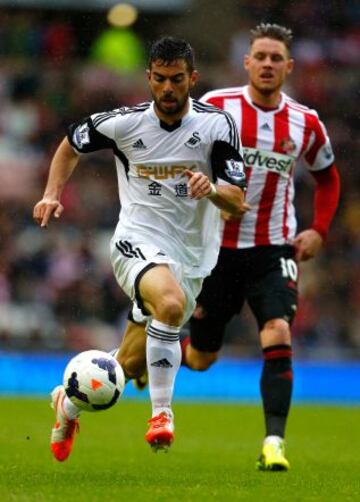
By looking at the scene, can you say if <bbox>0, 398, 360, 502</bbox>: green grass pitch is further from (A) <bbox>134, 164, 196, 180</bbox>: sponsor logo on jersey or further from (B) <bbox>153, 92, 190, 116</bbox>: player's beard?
(B) <bbox>153, 92, 190, 116</bbox>: player's beard

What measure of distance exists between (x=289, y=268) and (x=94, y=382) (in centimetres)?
197

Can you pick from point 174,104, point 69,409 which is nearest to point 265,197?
point 174,104

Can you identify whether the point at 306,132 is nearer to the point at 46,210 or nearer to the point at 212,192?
the point at 212,192

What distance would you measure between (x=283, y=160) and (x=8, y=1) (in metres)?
13.0

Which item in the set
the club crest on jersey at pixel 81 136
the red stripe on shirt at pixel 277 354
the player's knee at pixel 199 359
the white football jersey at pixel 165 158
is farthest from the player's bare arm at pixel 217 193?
the player's knee at pixel 199 359

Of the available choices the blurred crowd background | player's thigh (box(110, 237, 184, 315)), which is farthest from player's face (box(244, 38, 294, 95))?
the blurred crowd background

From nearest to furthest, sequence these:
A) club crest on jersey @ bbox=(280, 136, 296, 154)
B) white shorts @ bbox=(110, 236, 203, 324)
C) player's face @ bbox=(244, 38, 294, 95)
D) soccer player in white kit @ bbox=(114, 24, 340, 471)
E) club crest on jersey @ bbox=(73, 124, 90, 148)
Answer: white shorts @ bbox=(110, 236, 203, 324)
club crest on jersey @ bbox=(73, 124, 90, 148)
soccer player in white kit @ bbox=(114, 24, 340, 471)
player's face @ bbox=(244, 38, 294, 95)
club crest on jersey @ bbox=(280, 136, 296, 154)

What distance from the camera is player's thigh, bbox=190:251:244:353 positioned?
27.8ft

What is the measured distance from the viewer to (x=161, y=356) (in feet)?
22.6

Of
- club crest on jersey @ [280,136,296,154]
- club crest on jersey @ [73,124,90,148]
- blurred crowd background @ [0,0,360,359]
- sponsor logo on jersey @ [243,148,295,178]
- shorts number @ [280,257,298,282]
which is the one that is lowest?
shorts number @ [280,257,298,282]

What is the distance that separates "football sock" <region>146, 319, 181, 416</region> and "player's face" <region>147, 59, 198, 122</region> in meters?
1.18

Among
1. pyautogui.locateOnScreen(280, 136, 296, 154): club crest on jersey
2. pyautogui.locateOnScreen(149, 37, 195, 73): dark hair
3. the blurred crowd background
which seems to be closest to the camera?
pyautogui.locateOnScreen(149, 37, 195, 73): dark hair

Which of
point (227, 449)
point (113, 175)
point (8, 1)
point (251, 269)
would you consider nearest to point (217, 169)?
point (251, 269)

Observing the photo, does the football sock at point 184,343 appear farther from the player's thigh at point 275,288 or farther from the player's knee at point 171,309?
the player's knee at point 171,309
